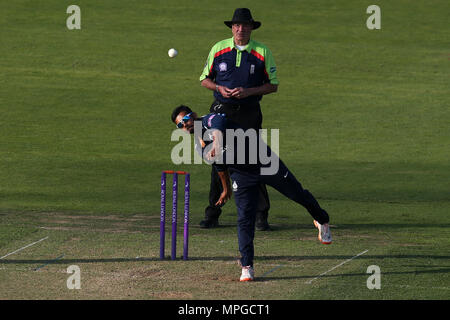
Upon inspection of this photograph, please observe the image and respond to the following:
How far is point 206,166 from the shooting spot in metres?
17.2

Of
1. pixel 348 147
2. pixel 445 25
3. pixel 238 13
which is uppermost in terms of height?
pixel 445 25

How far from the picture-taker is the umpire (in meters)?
10.9

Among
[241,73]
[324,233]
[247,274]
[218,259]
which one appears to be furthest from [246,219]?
[241,73]

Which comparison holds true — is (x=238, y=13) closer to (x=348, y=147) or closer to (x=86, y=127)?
(x=348, y=147)

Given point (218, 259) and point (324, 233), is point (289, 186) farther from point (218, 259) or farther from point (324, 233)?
point (218, 259)

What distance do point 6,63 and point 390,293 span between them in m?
19.1

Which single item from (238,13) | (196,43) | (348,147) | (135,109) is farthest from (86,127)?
(238,13)

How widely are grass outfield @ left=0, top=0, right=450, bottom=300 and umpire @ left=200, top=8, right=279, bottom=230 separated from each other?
5.45ft

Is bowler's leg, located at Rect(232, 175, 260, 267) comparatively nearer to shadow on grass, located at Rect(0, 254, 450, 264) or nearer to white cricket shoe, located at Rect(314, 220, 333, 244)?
shadow on grass, located at Rect(0, 254, 450, 264)

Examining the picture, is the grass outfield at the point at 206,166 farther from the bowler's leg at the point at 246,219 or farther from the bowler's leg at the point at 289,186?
the bowler's leg at the point at 289,186

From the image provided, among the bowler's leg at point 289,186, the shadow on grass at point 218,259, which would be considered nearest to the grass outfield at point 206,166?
the shadow on grass at point 218,259

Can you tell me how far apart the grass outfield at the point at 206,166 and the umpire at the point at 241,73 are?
1.66 m

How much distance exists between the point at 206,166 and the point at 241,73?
633 centimetres

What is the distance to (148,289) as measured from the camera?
896 centimetres
